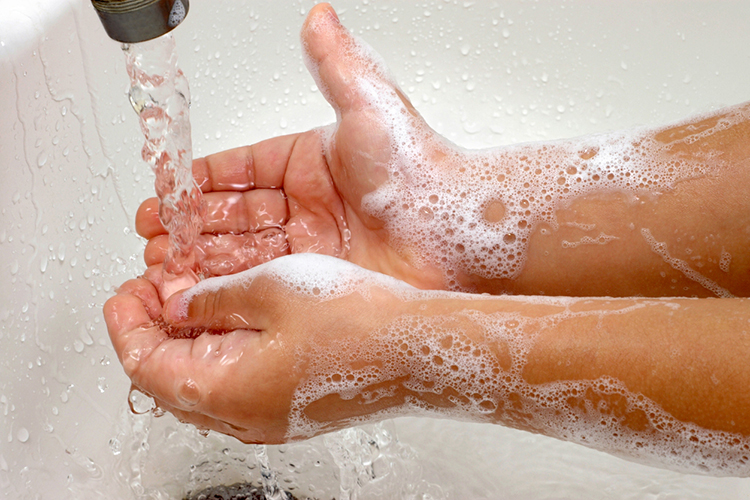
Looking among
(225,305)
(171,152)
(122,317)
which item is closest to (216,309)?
(225,305)

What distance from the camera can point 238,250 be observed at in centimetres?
98

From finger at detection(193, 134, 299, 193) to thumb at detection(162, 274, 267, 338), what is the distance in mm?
264

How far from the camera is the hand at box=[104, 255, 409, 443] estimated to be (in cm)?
Result: 70

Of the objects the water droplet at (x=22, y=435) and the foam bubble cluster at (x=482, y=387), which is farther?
the water droplet at (x=22, y=435)

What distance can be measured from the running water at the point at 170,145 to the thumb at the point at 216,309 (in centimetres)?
11

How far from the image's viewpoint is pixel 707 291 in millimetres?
795

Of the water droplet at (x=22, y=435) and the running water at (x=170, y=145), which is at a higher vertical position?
the running water at (x=170, y=145)

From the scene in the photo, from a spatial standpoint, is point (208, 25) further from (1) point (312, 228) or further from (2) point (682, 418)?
(2) point (682, 418)

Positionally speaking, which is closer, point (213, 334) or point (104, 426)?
point (213, 334)

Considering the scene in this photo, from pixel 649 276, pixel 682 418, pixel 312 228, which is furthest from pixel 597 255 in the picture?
pixel 312 228

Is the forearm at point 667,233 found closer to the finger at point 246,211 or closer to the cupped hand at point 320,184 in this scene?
the cupped hand at point 320,184

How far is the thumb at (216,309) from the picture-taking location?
0.74 m

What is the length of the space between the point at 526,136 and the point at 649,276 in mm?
684

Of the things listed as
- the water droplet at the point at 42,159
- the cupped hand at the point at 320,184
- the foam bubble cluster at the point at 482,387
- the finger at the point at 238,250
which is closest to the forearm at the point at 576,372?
the foam bubble cluster at the point at 482,387
